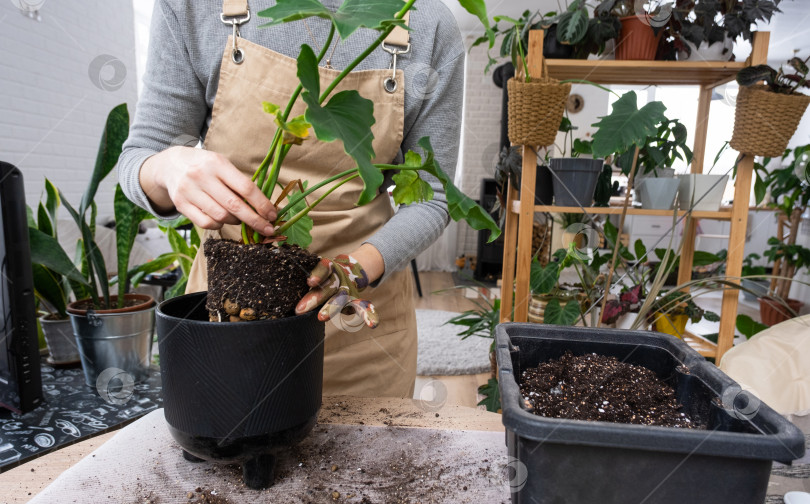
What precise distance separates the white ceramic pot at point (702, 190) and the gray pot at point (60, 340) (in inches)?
77.2

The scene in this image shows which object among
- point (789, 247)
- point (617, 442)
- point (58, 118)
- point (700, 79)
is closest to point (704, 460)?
point (617, 442)

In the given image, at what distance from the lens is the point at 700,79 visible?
174 cm

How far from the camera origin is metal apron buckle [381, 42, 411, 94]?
32.8 inches

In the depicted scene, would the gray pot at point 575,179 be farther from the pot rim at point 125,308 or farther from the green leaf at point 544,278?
the pot rim at point 125,308

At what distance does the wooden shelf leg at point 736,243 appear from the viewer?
156 cm

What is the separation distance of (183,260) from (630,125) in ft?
5.20

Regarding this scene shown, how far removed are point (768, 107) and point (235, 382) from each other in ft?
5.33

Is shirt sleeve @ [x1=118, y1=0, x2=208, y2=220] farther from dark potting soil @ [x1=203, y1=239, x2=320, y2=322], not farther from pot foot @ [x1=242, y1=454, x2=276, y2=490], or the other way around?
pot foot @ [x1=242, y1=454, x2=276, y2=490]

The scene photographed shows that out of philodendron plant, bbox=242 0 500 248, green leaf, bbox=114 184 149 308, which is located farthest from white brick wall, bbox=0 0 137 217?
philodendron plant, bbox=242 0 500 248

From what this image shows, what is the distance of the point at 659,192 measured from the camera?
1651 mm

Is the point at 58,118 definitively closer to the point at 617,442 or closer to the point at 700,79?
the point at 700,79

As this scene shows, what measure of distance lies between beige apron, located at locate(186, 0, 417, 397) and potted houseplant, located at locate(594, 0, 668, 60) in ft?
3.64

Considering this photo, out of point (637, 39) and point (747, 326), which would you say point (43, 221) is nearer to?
point (637, 39)

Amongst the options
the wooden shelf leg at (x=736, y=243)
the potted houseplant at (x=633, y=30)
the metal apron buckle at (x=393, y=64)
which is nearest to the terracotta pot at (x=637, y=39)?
the potted houseplant at (x=633, y=30)
